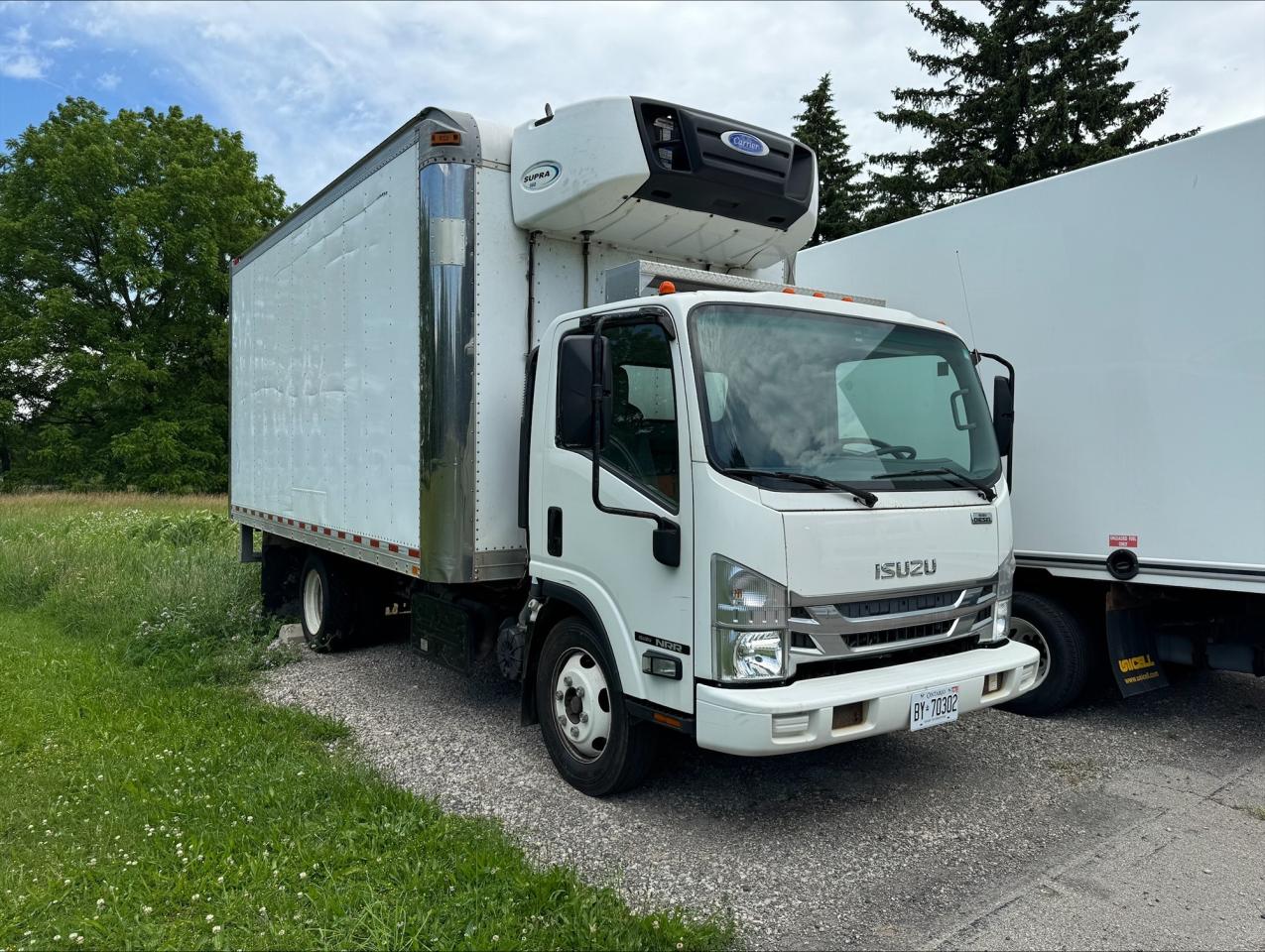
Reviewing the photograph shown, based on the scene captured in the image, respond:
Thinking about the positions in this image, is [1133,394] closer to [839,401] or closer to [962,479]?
[962,479]

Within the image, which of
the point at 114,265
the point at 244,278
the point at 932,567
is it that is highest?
the point at 114,265

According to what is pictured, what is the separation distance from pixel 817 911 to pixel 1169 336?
12.9 ft

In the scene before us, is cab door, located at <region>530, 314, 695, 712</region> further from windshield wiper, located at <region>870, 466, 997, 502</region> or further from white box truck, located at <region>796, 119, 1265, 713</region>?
white box truck, located at <region>796, 119, 1265, 713</region>

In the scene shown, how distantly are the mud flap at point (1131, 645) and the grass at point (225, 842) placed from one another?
3.61m

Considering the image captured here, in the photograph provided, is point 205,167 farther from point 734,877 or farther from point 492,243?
point 734,877

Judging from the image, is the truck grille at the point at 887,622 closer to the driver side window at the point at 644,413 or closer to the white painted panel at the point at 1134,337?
the driver side window at the point at 644,413

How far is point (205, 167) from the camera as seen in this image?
31.3 m

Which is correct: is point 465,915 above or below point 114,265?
below

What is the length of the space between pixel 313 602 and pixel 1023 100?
22.0 m

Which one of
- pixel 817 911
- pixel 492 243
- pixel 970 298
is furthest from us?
pixel 970 298

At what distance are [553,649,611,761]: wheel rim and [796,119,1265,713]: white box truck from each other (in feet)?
10.3

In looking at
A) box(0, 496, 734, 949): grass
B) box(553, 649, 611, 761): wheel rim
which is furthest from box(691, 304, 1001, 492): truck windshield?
box(0, 496, 734, 949): grass

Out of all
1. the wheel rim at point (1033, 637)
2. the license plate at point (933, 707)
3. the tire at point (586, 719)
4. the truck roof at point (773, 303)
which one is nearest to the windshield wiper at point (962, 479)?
the truck roof at point (773, 303)

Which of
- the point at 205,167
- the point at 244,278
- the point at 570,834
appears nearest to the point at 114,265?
the point at 205,167
